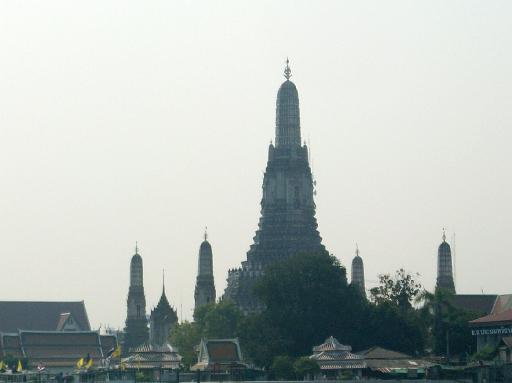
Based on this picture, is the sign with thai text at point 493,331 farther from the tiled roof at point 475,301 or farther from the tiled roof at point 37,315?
the tiled roof at point 37,315

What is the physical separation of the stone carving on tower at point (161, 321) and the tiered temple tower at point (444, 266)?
30.2m

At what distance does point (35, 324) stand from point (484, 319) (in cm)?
8044

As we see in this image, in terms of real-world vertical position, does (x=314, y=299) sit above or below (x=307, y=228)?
below

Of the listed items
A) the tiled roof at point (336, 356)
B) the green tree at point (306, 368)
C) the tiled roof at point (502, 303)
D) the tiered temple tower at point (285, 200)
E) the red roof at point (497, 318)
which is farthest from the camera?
the tiered temple tower at point (285, 200)

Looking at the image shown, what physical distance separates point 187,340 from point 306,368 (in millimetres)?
39503

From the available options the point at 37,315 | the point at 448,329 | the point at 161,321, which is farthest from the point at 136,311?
the point at 448,329

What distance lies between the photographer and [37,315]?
19588cm

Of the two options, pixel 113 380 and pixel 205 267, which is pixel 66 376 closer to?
pixel 113 380

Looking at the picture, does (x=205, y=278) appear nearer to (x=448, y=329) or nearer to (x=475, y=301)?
(x=475, y=301)

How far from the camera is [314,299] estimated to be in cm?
12888

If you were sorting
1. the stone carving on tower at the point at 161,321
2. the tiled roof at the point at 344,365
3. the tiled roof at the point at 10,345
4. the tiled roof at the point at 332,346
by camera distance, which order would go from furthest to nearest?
1. the stone carving on tower at the point at 161,321
2. the tiled roof at the point at 10,345
3. the tiled roof at the point at 332,346
4. the tiled roof at the point at 344,365

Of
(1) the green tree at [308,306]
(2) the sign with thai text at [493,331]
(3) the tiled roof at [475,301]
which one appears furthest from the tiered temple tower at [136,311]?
(2) the sign with thai text at [493,331]

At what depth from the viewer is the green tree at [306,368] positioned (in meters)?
115

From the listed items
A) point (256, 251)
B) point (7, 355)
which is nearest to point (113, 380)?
point (7, 355)
